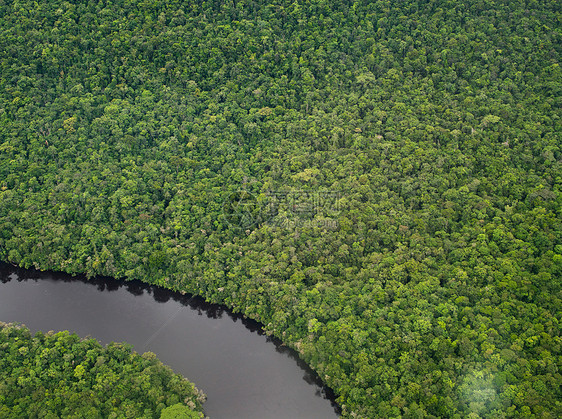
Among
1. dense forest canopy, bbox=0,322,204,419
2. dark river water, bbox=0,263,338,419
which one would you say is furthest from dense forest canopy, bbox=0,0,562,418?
dense forest canopy, bbox=0,322,204,419

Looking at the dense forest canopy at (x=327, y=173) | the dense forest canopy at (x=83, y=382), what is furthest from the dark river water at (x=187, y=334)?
the dense forest canopy at (x=83, y=382)

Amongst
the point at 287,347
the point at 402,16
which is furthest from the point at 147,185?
the point at 402,16

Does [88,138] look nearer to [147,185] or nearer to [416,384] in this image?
[147,185]

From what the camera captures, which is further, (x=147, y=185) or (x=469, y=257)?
(x=147, y=185)

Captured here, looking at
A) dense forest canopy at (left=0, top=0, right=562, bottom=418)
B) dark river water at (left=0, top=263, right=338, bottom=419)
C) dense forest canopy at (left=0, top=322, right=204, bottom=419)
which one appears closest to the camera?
dense forest canopy at (left=0, top=322, right=204, bottom=419)

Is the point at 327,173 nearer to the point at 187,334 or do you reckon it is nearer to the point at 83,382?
the point at 187,334

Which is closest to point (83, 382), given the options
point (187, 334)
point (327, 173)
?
point (187, 334)

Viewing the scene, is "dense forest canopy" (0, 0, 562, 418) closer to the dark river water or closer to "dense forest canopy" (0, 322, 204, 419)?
the dark river water
